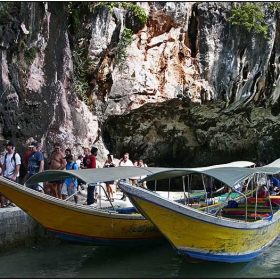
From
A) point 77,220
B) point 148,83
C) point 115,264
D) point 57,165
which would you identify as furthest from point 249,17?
point 115,264

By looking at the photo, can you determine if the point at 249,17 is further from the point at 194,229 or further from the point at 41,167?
the point at 194,229

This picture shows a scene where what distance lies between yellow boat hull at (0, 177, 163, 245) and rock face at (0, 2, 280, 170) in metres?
4.37

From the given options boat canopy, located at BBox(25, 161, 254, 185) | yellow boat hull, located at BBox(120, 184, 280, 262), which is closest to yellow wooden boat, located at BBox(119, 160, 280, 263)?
yellow boat hull, located at BBox(120, 184, 280, 262)

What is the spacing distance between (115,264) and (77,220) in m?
0.98

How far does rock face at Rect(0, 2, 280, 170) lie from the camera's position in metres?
12.0

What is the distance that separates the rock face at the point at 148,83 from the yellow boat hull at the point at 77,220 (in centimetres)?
437

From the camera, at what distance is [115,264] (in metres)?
7.55

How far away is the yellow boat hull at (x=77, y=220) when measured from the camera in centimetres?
735

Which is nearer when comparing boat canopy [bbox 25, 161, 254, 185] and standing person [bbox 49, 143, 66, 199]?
boat canopy [bbox 25, 161, 254, 185]

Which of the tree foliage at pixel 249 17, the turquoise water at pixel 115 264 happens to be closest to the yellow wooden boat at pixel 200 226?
the turquoise water at pixel 115 264

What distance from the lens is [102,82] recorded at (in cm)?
1511

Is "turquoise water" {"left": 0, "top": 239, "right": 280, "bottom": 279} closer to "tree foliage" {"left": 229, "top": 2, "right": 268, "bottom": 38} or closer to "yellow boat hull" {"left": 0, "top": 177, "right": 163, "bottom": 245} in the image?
"yellow boat hull" {"left": 0, "top": 177, "right": 163, "bottom": 245}

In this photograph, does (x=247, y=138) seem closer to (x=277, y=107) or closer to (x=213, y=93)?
(x=277, y=107)

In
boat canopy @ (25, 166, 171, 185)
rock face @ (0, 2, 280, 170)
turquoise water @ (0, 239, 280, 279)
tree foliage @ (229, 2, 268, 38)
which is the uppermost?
tree foliage @ (229, 2, 268, 38)
